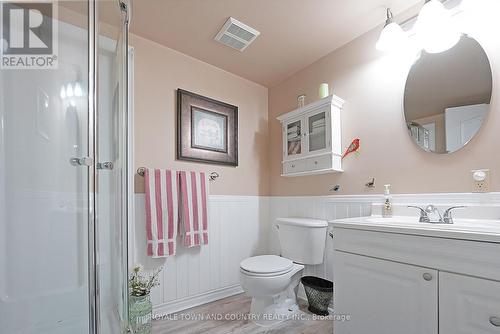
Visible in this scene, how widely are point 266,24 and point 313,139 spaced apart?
3.08ft

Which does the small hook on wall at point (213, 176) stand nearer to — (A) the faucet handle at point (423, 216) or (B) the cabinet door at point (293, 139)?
(B) the cabinet door at point (293, 139)

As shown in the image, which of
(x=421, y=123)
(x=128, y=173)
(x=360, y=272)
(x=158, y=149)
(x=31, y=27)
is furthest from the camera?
(x=158, y=149)

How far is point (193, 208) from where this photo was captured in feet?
6.54

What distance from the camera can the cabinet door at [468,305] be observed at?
0.87 meters

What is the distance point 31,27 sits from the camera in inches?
54.1

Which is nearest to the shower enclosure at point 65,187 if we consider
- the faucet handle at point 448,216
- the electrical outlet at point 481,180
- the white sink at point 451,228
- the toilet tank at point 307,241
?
the toilet tank at point 307,241

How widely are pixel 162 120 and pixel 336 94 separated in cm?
143

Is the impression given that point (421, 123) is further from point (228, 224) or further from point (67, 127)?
point (67, 127)

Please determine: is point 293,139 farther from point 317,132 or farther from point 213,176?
point 213,176

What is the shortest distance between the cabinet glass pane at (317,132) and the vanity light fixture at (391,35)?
60 centimetres

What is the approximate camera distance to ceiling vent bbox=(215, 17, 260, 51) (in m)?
1.74

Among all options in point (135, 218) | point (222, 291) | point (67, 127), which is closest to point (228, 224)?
point (222, 291)

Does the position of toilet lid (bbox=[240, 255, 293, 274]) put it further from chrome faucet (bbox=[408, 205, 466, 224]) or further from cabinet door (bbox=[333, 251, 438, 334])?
chrome faucet (bbox=[408, 205, 466, 224])

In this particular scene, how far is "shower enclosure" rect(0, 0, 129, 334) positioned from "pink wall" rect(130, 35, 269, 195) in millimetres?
370
